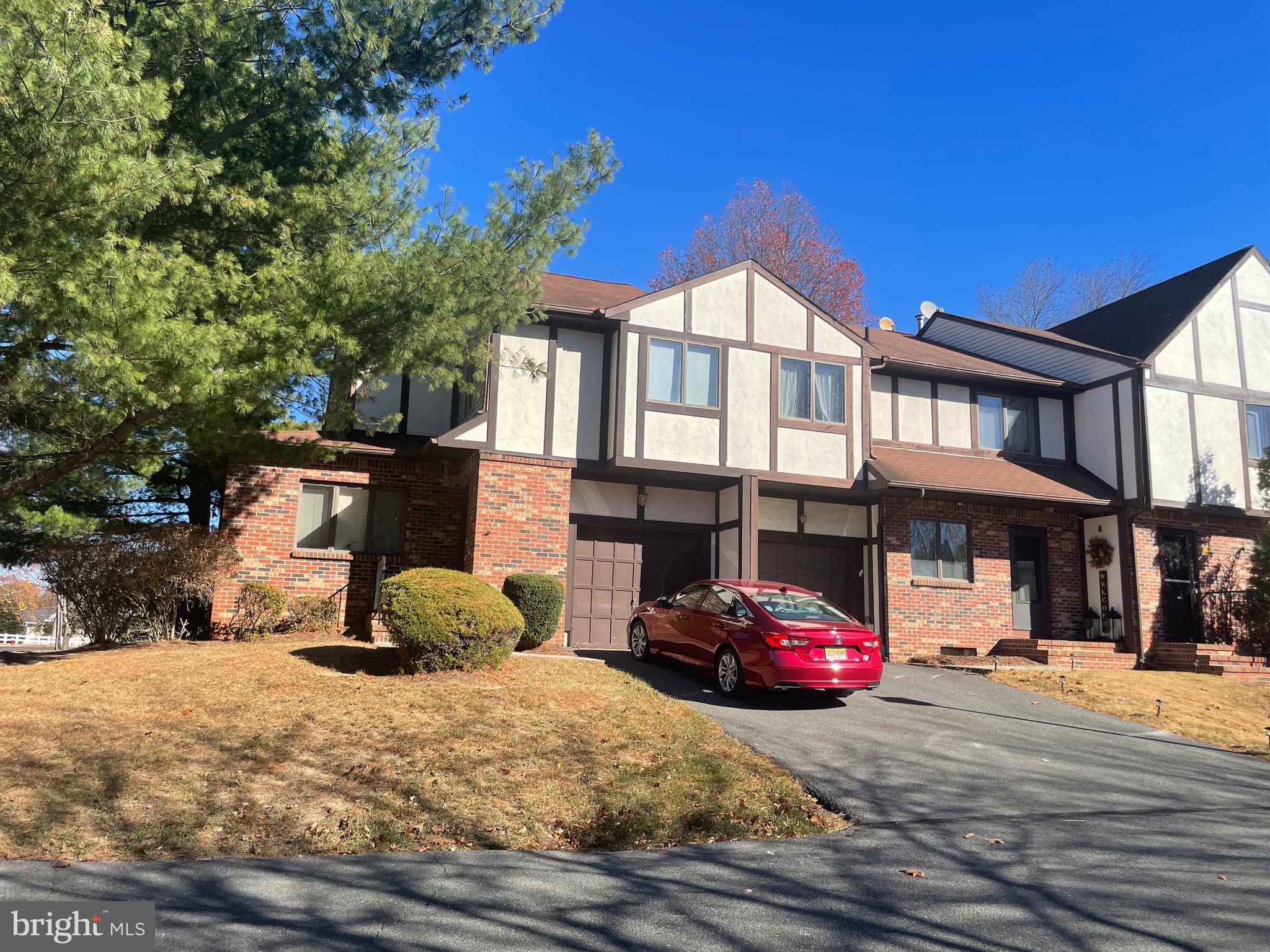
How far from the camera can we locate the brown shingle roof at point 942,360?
18234 millimetres

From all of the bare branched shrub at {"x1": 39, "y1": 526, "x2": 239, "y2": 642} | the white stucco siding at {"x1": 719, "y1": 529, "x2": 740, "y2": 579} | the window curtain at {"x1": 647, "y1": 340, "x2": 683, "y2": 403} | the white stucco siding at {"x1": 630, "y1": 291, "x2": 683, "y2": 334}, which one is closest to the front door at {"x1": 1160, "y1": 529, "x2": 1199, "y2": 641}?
the white stucco siding at {"x1": 719, "y1": 529, "x2": 740, "y2": 579}

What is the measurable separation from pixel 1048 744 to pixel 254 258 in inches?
440

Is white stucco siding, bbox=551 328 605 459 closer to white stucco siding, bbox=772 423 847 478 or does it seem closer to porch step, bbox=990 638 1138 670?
white stucco siding, bbox=772 423 847 478

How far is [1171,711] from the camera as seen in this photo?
12.8 meters

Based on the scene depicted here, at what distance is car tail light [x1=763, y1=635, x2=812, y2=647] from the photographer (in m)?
10.4

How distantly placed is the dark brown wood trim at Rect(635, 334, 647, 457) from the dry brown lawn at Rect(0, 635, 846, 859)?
5.66 m

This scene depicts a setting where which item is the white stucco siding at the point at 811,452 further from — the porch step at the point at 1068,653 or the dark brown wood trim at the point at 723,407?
the porch step at the point at 1068,653

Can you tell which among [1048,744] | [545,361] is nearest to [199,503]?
Result: [545,361]

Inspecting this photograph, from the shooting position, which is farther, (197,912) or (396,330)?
(396,330)

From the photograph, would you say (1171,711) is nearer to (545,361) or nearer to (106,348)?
(545,361)

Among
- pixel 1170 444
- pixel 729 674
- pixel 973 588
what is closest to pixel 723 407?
pixel 729 674

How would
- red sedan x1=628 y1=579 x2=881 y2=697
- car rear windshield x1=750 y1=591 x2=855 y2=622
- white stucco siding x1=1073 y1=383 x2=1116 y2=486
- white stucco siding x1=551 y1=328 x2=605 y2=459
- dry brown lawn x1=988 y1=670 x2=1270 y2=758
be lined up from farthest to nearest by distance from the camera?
white stucco siding x1=1073 y1=383 x2=1116 y2=486, white stucco siding x1=551 y1=328 x2=605 y2=459, dry brown lawn x1=988 y1=670 x2=1270 y2=758, car rear windshield x1=750 y1=591 x2=855 y2=622, red sedan x1=628 y1=579 x2=881 y2=697

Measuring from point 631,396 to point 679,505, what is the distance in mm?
3002

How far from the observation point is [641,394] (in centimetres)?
1526
